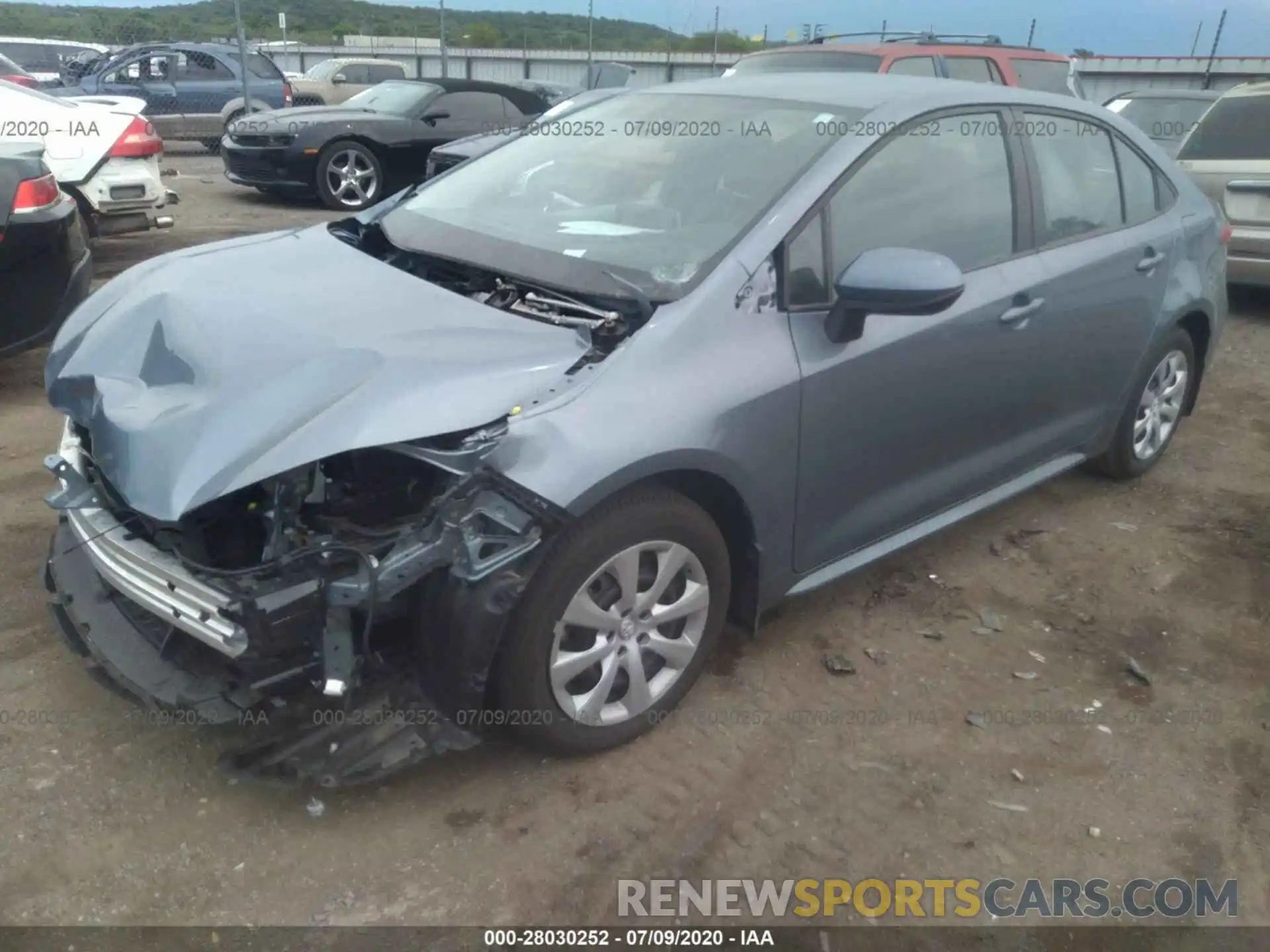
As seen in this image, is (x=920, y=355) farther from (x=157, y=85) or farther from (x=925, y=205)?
(x=157, y=85)

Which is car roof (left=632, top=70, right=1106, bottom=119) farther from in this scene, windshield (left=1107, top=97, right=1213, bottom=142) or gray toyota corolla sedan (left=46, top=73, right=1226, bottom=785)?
windshield (left=1107, top=97, right=1213, bottom=142)

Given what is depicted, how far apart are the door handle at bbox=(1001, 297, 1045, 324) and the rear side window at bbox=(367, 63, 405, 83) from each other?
61.0 feet

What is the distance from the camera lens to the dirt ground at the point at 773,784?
2.33 meters

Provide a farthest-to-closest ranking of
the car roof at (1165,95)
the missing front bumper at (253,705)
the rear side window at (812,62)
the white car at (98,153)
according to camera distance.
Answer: the car roof at (1165,95)
the rear side window at (812,62)
the white car at (98,153)
the missing front bumper at (253,705)

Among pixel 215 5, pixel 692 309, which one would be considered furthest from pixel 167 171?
pixel 215 5

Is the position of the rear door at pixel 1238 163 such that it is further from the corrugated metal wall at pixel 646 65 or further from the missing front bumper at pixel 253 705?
the corrugated metal wall at pixel 646 65

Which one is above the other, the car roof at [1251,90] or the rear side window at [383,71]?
the car roof at [1251,90]

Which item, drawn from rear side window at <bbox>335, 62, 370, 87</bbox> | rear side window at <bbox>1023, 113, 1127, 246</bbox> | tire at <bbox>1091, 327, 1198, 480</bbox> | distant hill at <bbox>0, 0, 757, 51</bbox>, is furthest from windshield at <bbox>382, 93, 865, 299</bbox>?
rear side window at <bbox>335, 62, 370, 87</bbox>

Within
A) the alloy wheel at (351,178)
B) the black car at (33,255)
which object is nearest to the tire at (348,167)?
the alloy wheel at (351,178)

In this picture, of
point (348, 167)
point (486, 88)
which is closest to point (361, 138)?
point (348, 167)

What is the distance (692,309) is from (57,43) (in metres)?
21.2

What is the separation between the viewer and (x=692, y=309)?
2605 mm

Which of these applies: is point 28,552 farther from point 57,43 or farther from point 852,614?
point 57,43

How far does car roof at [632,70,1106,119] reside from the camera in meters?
3.22
